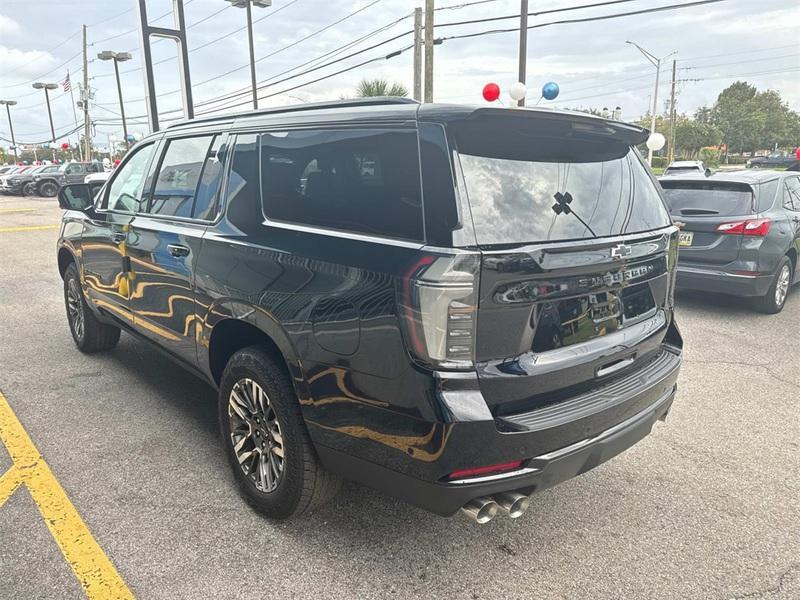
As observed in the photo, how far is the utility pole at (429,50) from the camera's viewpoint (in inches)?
728

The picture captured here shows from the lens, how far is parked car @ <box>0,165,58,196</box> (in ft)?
88.5

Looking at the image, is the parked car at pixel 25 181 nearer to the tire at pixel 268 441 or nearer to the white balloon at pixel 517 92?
the white balloon at pixel 517 92

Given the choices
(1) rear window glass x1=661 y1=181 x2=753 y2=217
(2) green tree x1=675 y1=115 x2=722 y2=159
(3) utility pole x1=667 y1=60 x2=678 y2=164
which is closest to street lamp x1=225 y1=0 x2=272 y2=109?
(1) rear window glass x1=661 y1=181 x2=753 y2=217

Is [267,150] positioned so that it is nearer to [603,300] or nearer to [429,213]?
[429,213]

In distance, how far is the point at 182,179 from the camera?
3428 mm

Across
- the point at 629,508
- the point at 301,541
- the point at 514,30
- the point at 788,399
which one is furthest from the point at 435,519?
the point at 514,30

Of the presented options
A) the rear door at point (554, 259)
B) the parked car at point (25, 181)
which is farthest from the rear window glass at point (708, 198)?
the parked car at point (25, 181)

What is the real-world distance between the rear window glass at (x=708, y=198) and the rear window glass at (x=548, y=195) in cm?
440

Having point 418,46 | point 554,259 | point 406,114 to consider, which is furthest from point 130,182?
point 418,46

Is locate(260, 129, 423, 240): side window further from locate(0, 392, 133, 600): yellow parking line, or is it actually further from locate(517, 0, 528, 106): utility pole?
locate(517, 0, 528, 106): utility pole

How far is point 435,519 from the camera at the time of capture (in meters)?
2.84

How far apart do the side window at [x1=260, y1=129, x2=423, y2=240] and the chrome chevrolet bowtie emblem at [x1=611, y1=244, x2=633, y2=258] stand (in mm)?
830

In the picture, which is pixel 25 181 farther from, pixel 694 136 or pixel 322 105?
pixel 694 136

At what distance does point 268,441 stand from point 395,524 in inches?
28.1
